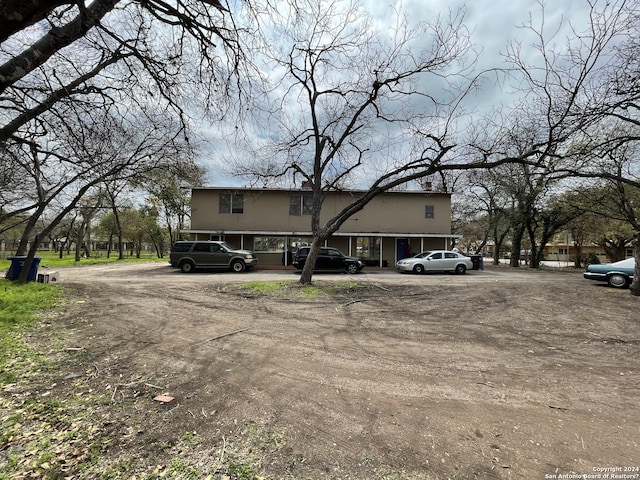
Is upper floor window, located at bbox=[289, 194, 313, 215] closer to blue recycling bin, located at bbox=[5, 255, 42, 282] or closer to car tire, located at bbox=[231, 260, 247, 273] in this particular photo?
car tire, located at bbox=[231, 260, 247, 273]

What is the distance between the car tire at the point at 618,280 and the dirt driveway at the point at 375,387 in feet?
20.3

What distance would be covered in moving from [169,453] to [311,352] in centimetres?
266

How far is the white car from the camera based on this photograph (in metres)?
19.1

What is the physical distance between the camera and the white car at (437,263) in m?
19.1

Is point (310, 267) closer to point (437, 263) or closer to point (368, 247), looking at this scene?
point (437, 263)

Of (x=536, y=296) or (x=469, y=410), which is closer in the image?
(x=469, y=410)

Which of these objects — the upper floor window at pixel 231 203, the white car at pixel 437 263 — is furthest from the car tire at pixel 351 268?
the upper floor window at pixel 231 203

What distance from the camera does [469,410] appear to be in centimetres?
317

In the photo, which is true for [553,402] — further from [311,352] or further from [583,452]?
[311,352]

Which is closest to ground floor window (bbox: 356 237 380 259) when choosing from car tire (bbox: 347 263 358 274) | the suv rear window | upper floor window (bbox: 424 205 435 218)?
upper floor window (bbox: 424 205 435 218)

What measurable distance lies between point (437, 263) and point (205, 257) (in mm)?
14251

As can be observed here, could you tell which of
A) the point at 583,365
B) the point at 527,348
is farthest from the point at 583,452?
the point at 527,348

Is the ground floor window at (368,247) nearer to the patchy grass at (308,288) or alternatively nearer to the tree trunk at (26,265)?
the patchy grass at (308,288)

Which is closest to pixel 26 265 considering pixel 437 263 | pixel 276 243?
pixel 276 243
